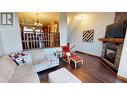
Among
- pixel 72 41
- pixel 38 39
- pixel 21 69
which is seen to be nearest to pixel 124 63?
pixel 21 69

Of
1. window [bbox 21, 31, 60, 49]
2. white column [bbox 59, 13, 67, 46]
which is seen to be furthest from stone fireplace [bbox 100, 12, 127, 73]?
window [bbox 21, 31, 60, 49]

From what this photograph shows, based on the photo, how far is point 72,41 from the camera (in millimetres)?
7168

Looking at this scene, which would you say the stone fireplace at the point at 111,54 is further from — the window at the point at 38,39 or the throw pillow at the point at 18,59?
the throw pillow at the point at 18,59

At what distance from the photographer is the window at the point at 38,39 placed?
4.18 m

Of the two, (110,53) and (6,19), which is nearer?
(6,19)

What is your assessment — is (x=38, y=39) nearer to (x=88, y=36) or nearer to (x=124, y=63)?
(x=88, y=36)

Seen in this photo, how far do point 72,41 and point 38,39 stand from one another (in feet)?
10.8

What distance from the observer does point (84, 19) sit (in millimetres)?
5816

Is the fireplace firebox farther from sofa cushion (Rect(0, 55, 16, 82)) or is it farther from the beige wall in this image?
sofa cushion (Rect(0, 55, 16, 82))

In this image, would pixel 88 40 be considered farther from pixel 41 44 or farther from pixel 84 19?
pixel 41 44

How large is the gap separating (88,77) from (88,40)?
10.8 ft

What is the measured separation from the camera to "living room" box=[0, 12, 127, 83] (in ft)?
9.40

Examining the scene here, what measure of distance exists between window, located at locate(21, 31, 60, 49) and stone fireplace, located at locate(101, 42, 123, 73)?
241 cm

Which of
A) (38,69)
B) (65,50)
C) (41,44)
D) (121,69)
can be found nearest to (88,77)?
(121,69)
